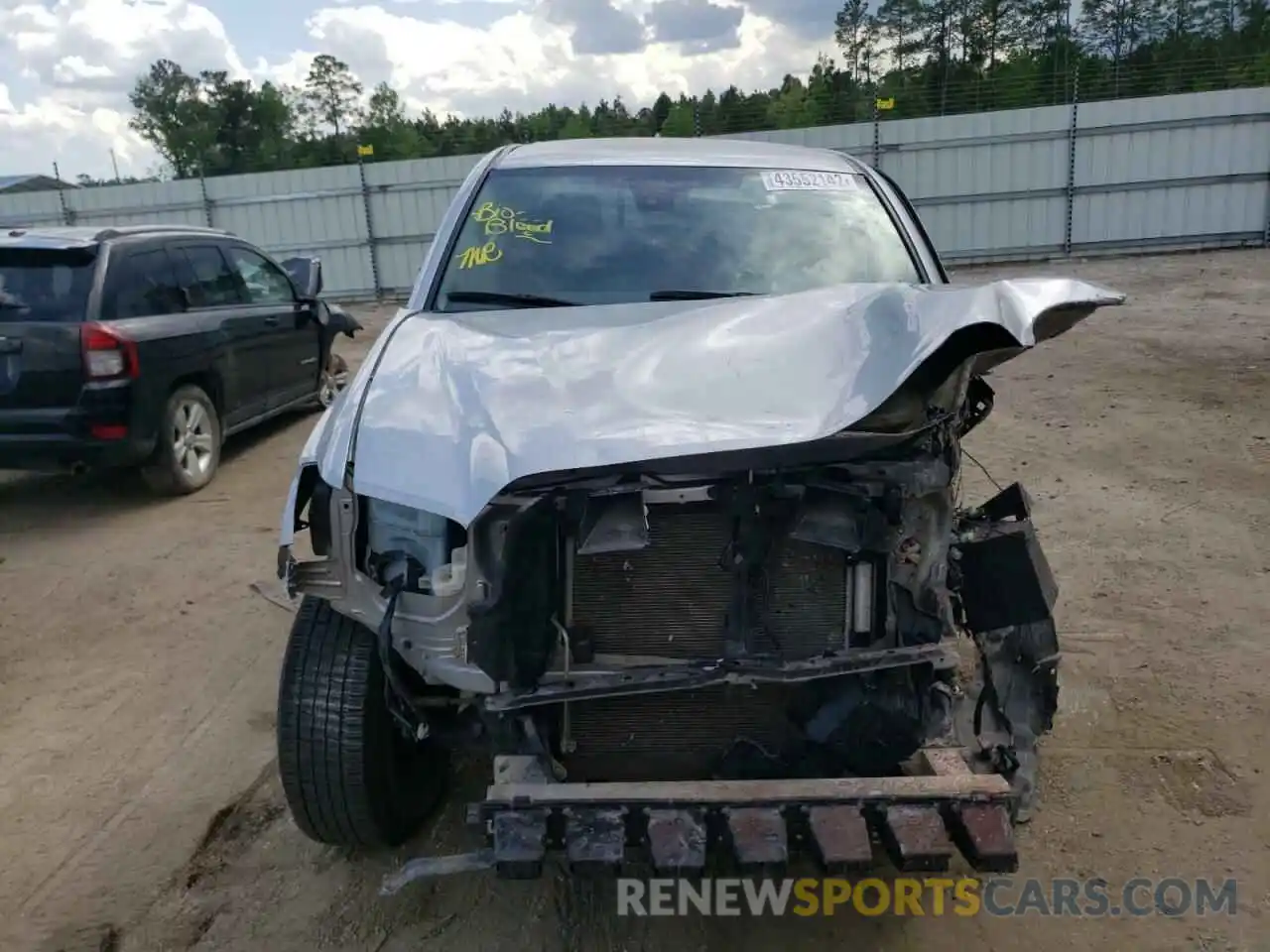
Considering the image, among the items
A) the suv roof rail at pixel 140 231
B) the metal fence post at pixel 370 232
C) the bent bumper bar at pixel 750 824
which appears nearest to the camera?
the bent bumper bar at pixel 750 824

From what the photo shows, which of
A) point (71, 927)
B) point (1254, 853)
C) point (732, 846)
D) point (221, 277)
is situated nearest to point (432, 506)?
point (732, 846)

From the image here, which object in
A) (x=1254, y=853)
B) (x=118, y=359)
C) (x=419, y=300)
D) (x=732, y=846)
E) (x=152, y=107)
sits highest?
(x=152, y=107)

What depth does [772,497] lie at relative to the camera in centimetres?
231

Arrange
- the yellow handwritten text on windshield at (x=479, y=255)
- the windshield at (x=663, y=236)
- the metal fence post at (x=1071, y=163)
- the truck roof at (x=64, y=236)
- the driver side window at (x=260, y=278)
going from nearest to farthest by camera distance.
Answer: the windshield at (x=663, y=236)
the yellow handwritten text on windshield at (x=479, y=255)
the truck roof at (x=64, y=236)
the driver side window at (x=260, y=278)
the metal fence post at (x=1071, y=163)

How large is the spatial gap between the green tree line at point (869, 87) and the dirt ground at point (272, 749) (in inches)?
553

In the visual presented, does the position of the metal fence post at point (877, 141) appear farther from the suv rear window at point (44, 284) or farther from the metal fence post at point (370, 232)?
the suv rear window at point (44, 284)

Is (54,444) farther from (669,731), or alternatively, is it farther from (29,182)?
(29,182)

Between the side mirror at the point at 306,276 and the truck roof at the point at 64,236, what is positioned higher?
the truck roof at the point at 64,236

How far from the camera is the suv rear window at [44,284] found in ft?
18.7

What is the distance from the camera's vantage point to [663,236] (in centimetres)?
360

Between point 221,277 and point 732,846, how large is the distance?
6236 millimetres

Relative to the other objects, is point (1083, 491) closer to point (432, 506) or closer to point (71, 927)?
point (432, 506)

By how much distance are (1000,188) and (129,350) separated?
15205 mm

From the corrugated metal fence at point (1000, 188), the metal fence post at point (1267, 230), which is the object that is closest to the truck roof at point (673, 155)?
the corrugated metal fence at point (1000, 188)
